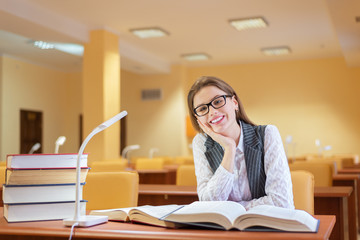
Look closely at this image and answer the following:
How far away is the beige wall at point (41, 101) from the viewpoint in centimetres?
1057

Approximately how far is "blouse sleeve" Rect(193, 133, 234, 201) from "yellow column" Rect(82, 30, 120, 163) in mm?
6364

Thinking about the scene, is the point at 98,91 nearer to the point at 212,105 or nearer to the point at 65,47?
the point at 65,47

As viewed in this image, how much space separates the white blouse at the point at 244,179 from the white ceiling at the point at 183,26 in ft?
14.6

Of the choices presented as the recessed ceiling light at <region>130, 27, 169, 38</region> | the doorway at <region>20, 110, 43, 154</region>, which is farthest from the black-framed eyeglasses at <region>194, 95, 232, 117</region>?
the doorway at <region>20, 110, 43, 154</region>

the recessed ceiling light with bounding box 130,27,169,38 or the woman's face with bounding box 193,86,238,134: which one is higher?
the recessed ceiling light with bounding box 130,27,169,38

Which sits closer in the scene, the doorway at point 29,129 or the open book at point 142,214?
→ the open book at point 142,214

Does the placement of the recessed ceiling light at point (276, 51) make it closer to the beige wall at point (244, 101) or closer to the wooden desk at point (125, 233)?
the beige wall at point (244, 101)

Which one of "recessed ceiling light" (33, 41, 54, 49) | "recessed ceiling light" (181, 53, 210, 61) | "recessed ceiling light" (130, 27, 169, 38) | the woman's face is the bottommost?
the woman's face

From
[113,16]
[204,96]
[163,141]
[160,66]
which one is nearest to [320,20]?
[113,16]

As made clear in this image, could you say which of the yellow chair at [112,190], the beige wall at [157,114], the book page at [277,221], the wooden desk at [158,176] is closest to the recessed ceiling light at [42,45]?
the beige wall at [157,114]

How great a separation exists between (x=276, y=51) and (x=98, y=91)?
4418 mm

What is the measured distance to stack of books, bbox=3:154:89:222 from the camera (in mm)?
1622

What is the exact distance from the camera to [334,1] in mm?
5809

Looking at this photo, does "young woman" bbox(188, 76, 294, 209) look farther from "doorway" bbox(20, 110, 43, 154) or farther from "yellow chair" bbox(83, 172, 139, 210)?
"doorway" bbox(20, 110, 43, 154)
